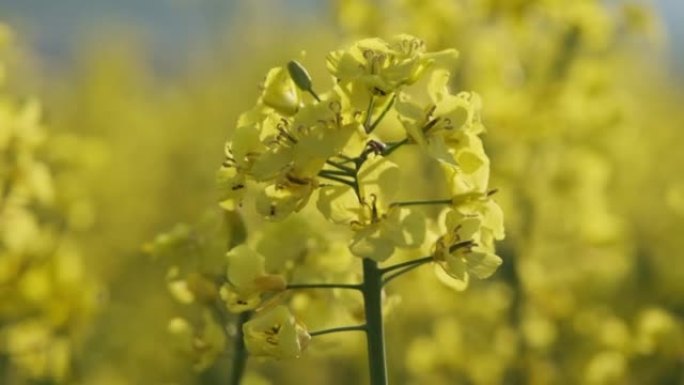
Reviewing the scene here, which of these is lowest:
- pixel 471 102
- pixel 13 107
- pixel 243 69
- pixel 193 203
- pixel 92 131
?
pixel 471 102

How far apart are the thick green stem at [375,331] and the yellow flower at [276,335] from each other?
10cm

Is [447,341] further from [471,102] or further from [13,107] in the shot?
[471,102]

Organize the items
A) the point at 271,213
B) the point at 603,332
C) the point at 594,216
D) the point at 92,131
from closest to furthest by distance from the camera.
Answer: the point at 271,213
the point at 603,332
the point at 594,216
the point at 92,131

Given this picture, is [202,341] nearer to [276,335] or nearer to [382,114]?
[276,335]

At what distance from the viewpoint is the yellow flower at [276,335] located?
157 cm

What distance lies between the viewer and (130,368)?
5.43 m

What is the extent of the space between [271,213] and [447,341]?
2208mm

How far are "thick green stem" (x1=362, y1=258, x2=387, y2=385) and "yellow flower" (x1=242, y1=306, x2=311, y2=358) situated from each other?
0.32ft

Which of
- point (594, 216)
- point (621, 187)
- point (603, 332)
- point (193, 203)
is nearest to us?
point (603, 332)

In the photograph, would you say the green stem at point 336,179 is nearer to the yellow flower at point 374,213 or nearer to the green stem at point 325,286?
the yellow flower at point 374,213

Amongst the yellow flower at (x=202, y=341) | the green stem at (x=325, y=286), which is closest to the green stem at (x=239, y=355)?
the yellow flower at (x=202, y=341)

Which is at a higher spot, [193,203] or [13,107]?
[193,203]

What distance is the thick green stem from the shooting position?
1528 mm

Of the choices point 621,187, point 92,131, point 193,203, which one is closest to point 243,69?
point 92,131
